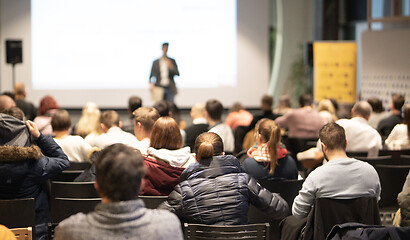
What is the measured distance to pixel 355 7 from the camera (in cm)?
1219

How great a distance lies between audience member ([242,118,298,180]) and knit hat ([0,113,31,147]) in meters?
1.57

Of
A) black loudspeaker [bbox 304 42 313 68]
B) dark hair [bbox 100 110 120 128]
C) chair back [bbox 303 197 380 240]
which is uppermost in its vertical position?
black loudspeaker [bbox 304 42 313 68]

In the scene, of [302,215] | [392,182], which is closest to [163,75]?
[392,182]

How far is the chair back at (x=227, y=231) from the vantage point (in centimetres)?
300

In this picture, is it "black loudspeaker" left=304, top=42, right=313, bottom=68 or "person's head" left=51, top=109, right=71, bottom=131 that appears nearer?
"person's head" left=51, top=109, right=71, bottom=131

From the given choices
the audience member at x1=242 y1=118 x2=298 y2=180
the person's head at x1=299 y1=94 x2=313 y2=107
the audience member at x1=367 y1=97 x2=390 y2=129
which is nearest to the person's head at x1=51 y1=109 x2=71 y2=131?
the audience member at x1=242 y1=118 x2=298 y2=180

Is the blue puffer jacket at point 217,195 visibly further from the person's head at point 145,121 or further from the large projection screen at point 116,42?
the large projection screen at point 116,42

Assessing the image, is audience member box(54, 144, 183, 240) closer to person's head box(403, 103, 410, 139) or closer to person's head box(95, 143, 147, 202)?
person's head box(95, 143, 147, 202)

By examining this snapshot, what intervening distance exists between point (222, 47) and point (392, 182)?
6.96 meters

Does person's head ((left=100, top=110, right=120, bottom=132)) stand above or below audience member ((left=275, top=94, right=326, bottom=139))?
above

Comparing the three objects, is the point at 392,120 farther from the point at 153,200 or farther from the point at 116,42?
the point at 116,42

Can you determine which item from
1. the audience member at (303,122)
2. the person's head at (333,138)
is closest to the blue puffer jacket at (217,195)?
the person's head at (333,138)

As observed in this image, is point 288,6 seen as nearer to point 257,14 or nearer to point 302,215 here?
point 257,14

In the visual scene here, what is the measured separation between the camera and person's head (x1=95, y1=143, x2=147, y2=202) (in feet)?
6.67
